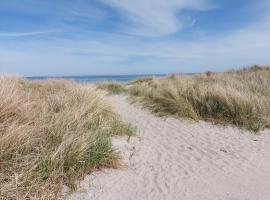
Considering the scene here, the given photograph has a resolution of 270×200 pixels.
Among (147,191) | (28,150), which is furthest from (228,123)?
(28,150)

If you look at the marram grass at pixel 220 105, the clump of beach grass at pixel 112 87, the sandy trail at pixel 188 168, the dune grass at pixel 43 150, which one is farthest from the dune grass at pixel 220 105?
the clump of beach grass at pixel 112 87

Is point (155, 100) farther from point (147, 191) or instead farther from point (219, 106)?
point (147, 191)

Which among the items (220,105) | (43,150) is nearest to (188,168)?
(43,150)

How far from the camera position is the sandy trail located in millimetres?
3721

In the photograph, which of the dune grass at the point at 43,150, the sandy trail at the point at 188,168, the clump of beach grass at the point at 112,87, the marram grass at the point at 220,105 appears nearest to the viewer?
the dune grass at the point at 43,150

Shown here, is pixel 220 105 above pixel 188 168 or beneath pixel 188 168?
above

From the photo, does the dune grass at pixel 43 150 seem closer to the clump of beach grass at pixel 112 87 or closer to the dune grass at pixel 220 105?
the dune grass at pixel 220 105

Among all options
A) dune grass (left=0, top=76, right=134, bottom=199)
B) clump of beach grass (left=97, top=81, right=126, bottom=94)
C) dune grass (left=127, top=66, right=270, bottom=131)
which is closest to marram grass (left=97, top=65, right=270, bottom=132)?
dune grass (left=127, top=66, right=270, bottom=131)

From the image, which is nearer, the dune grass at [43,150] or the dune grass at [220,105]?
the dune grass at [43,150]

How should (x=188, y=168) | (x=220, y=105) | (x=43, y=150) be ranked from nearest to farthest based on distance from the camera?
(x=43, y=150)
(x=188, y=168)
(x=220, y=105)

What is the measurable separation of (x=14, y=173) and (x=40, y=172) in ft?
0.94

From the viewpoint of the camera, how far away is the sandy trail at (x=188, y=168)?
372cm

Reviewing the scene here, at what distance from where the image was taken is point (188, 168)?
462cm

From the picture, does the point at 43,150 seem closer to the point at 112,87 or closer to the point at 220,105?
the point at 220,105
